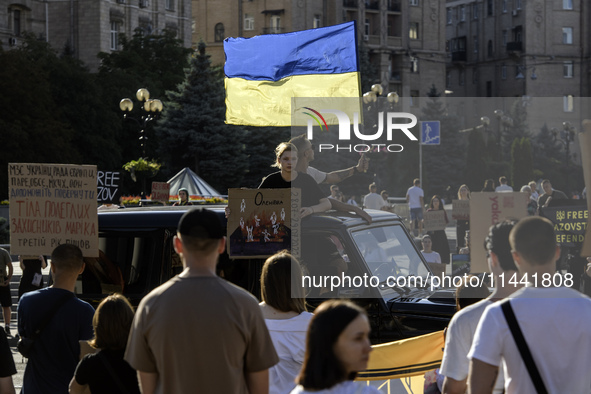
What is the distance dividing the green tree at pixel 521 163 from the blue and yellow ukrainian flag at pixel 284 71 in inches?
72.9

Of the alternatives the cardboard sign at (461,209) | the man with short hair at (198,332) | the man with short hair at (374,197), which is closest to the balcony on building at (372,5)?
the man with short hair at (374,197)

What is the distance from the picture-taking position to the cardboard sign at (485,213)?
5234 mm

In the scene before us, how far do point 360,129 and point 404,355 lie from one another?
142 cm

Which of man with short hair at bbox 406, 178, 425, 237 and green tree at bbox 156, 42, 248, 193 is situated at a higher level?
green tree at bbox 156, 42, 248, 193

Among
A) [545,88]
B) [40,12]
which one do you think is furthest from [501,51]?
[40,12]

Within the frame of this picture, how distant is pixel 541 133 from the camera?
235 inches

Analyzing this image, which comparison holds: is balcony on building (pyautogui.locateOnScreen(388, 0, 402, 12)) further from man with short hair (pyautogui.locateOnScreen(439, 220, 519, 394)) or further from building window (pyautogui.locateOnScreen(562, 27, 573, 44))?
man with short hair (pyautogui.locateOnScreen(439, 220, 519, 394))

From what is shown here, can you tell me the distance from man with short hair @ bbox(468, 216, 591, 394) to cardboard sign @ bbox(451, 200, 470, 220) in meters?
1.71

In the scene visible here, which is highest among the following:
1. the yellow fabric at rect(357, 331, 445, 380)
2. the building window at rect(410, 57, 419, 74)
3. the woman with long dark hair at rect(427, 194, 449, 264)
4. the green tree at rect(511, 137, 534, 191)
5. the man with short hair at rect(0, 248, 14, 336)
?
the building window at rect(410, 57, 419, 74)

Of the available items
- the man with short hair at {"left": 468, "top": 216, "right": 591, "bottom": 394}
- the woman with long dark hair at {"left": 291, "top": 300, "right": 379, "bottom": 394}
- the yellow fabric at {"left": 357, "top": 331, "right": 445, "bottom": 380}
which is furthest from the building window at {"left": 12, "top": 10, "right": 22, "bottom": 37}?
the woman with long dark hair at {"left": 291, "top": 300, "right": 379, "bottom": 394}

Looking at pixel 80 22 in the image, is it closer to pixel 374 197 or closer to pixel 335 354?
pixel 374 197

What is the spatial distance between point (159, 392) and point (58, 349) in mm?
1716

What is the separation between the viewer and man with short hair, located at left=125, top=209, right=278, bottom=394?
386 centimetres

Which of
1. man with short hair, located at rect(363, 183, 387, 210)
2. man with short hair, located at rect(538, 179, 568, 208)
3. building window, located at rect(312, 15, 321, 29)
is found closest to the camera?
man with short hair, located at rect(538, 179, 568, 208)
